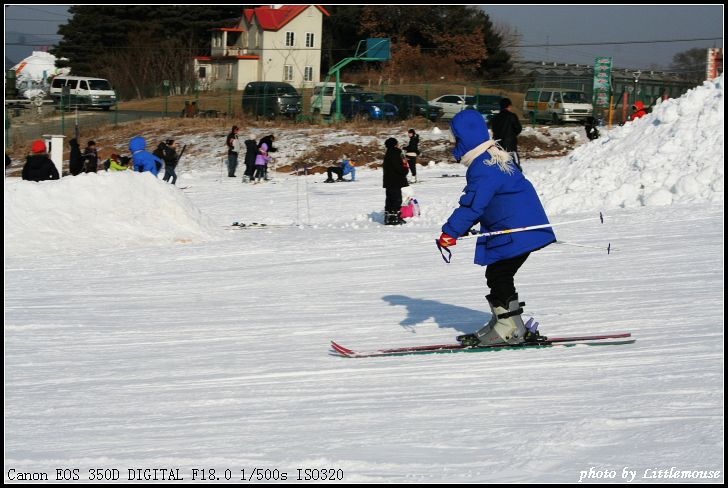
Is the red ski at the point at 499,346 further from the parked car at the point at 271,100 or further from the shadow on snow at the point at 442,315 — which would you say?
the parked car at the point at 271,100

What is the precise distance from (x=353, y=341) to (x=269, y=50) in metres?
60.1

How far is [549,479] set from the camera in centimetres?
402

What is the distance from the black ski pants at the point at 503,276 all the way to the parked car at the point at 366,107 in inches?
1151

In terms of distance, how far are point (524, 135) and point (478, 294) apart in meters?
22.6

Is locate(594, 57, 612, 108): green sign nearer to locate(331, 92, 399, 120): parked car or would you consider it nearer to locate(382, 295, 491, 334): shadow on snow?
locate(331, 92, 399, 120): parked car

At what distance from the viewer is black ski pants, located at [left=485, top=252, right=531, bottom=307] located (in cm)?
648

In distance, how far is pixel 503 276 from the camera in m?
6.51

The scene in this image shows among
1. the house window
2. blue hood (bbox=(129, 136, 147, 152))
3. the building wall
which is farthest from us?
the house window

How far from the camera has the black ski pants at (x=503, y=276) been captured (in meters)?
6.48

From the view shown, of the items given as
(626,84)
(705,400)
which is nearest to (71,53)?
(626,84)

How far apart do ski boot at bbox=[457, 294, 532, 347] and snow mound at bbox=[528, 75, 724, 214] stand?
8.12m

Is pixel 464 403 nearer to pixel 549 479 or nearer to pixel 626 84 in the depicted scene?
pixel 549 479

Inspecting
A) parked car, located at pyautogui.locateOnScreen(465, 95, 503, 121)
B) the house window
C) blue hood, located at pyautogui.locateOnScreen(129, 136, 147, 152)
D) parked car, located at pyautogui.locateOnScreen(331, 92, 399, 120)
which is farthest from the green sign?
the house window

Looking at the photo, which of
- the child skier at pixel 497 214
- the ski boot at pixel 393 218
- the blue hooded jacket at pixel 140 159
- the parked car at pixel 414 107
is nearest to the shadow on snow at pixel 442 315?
the child skier at pixel 497 214
